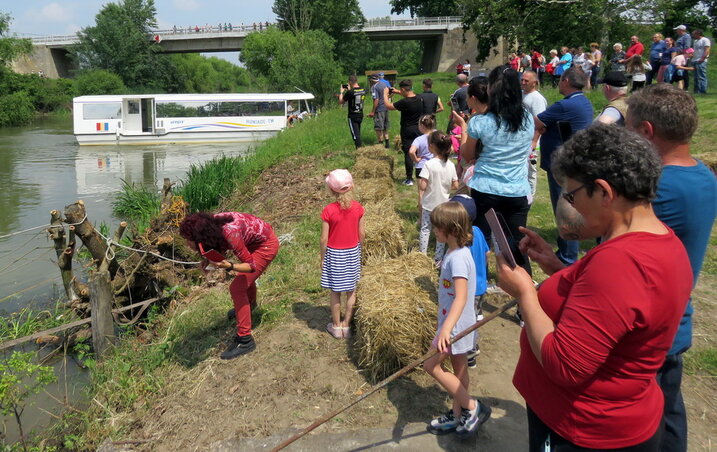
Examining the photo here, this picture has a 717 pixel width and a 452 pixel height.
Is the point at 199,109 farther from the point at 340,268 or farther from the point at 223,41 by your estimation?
the point at 223,41

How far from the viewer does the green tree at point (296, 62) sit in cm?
2630

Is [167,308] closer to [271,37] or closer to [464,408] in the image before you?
[464,408]

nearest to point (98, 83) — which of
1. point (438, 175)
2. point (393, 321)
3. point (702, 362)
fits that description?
point (438, 175)

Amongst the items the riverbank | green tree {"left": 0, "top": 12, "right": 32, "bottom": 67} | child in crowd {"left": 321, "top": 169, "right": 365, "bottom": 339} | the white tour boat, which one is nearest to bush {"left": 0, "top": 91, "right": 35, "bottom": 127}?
green tree {"left": 0, "top": 12, "right": 32, "bottom": 67}

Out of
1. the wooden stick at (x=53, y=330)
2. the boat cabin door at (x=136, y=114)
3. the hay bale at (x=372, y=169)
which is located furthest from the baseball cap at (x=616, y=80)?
the boat cabin door at (x=136, y=114)

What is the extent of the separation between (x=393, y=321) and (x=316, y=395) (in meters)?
0.79

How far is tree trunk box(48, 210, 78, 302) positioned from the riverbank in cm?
107

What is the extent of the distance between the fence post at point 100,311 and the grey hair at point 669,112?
4.81 meters

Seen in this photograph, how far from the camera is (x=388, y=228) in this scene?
19.2ft

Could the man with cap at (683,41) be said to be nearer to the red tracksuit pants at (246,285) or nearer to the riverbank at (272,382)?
the riverbank at (272,382)

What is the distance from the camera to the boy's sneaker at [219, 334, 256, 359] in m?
4.34

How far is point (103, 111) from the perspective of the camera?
2409 cm

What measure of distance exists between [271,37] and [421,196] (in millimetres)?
45973

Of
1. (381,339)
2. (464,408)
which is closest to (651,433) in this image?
(464,408)
